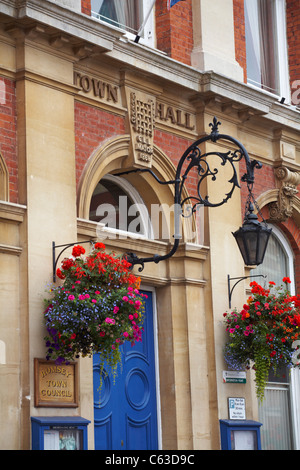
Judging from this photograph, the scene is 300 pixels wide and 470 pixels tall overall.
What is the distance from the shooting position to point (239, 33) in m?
14.2

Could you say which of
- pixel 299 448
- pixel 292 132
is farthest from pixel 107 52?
pixel 299 448

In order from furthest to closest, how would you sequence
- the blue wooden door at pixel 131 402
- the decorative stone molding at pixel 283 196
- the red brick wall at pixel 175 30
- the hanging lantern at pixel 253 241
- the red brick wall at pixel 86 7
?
the decorative stone molding at pixel 283 196
the red brick wall at pixel 175 30
the red brick wall at pixel 86 7
the blue wooden door at pixel 131 402
the hanging lantern at pixel 253 241

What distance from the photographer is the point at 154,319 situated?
1228cm

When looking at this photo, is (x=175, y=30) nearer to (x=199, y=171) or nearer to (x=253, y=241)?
(x=199, y=171)

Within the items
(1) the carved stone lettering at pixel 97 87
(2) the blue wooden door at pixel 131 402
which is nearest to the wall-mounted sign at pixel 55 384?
(2) the blue wooden door at pixel 131 402

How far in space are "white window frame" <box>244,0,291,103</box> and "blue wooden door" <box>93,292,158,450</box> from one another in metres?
4.77

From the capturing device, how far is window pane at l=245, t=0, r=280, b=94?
49.1 ft

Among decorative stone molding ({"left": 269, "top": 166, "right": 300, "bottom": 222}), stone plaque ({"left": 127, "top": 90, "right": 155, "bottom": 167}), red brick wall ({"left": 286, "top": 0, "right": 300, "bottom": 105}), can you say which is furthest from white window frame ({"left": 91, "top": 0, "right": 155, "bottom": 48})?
red brick wall ({"left": 286, "top": 0, "right": 300, "bottom": 105})

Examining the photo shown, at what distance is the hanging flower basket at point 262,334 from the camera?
12.0m

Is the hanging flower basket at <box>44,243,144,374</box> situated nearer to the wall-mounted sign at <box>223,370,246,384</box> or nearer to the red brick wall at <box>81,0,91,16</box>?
the wall-mounted sign at <box>223,370,246,384</box>

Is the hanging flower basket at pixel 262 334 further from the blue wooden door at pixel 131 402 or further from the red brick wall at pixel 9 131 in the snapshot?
the red brick wall at pixel 9 131

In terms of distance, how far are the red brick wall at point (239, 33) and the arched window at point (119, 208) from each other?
2.96 meters
